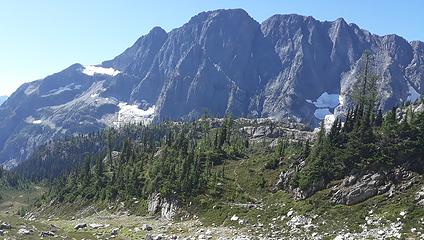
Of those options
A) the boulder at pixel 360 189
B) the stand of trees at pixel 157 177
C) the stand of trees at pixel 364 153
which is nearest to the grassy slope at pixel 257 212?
the boulder at pixel 360 189

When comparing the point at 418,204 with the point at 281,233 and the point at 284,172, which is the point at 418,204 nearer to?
the point at 281,233

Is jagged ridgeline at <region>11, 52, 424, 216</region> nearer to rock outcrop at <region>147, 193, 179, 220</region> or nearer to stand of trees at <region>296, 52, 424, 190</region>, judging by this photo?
stand of trees at <region>296, 52, 424, 190</region>

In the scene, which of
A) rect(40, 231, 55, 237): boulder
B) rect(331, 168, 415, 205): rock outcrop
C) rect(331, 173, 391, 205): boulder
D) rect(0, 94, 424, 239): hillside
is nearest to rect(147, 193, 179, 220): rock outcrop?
rect(0, 94, 424, 239): hillside

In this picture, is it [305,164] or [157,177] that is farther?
[157,177]

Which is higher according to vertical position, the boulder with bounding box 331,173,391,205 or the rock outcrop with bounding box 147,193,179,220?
the boulder with bounding box 331,173,391,205

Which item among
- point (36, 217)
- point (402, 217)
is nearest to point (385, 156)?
point (402, 217)

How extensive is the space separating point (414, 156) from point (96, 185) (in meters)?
98.6

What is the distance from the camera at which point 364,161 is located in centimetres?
7675

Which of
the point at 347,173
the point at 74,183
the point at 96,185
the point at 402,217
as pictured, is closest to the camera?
the point at 402,217

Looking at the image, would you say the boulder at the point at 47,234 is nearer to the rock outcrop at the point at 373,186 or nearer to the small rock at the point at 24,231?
the small rock at the point at 24,231

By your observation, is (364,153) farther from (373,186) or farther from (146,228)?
(146,228)

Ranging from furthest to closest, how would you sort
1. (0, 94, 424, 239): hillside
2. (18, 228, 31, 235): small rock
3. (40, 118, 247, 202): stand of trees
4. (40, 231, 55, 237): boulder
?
(40, 118, 247, 202): stand of trees < (0, 94, 424, 239): hillside < (40, 231, 55, 237): boulder < (18, 228, 31, 235): small rock

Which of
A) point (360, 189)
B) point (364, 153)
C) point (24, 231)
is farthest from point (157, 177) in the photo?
point (360, 189)

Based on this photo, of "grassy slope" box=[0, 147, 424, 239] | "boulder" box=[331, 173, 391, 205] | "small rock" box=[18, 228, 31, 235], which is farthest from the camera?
"boulder" box=[331, 173, 391, 205]
